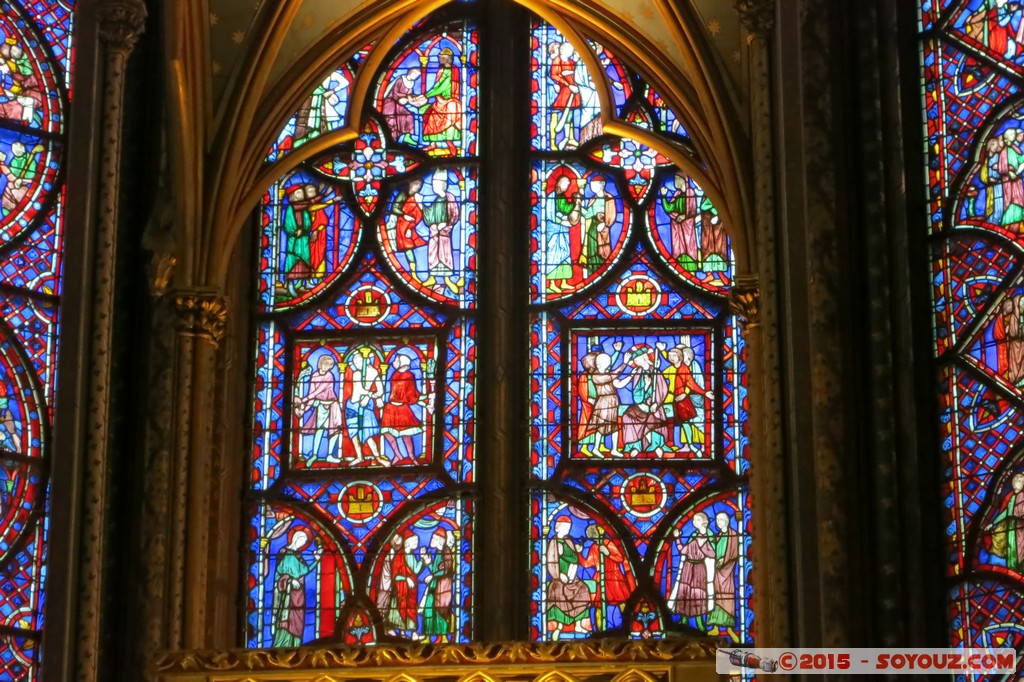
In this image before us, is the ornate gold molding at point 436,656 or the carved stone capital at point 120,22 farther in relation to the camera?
the carved stone capital at point 120,22

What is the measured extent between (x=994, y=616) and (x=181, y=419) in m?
5.39

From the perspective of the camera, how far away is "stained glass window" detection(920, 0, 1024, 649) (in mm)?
12820

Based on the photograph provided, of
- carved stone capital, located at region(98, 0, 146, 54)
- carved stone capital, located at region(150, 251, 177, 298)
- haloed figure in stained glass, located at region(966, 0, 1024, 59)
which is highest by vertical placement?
carved stone capital, located at region(98, 0, 146, 54)

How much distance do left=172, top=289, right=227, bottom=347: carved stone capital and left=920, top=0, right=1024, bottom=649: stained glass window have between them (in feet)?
15.5

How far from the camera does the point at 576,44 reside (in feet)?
55.6

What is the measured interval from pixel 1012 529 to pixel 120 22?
18.7 feet

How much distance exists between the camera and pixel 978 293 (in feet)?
43.9

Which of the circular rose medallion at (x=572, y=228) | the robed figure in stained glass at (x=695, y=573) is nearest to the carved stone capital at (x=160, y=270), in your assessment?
the circular rose medallion at (x=572, y=228)

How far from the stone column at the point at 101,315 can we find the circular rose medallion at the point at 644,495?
3.78 meters

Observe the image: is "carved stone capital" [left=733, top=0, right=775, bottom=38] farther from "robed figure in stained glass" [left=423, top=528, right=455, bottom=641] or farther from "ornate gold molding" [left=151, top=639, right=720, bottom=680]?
"robed figure in stained glass" [left=423, top=528, right=455, bottom=641]

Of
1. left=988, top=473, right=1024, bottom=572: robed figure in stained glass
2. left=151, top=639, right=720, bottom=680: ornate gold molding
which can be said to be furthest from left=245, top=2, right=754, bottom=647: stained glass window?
left=988, top=473, right=1024, bottom=572: robed figure in stained glass

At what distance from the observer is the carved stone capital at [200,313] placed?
15.9m

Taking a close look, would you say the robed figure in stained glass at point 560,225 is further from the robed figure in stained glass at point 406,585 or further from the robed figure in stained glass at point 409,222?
A: the robed figure in stained glass at point 406,585

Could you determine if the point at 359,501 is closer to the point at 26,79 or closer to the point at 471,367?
the point at 471,367
